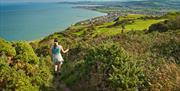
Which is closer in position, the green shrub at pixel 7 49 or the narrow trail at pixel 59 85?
the narrow trail at pixel 59 85

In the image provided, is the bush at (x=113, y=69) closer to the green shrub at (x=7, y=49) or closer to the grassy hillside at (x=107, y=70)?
the grassy hillside at (x=107, y=70)

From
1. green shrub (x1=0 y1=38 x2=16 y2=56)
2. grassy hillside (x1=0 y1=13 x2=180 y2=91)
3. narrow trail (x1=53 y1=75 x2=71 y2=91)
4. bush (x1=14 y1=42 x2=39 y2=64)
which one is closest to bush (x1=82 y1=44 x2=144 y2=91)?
grassy hillside (x1=0 y1=13 x2=180 y2=91)

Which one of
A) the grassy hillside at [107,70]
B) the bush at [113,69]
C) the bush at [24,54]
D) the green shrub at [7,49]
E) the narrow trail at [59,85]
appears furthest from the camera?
the green shrub at [7,49]

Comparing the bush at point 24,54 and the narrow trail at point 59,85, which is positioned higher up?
the bush at point 24,54

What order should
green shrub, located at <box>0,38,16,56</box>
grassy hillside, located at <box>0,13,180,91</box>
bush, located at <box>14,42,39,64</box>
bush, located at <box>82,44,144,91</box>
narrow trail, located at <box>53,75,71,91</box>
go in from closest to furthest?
grassy hillside, located at <box>0,13,180,91</box>, bush, located at <box>82,44,144,91</box>, narrow trail, located at <box>53,75,71,91</box>, bush, located at <box>14,42,39,64</box>, green shrub, located at <box>0,38,16,56</box>

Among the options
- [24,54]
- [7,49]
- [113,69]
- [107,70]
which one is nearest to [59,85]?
[24,54]

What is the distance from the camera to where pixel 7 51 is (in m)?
12.2

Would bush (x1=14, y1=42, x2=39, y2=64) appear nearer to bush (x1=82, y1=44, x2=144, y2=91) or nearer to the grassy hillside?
the grassy hillside

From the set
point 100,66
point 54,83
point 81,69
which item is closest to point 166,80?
point 100,66

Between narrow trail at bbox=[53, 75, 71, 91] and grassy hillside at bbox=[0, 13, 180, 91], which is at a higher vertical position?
grassy hillside at bbox=[0, 13, 180, 91]

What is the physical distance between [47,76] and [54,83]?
322 millimetres

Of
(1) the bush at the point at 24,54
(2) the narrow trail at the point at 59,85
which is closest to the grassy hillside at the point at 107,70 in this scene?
(1) the bush at the point at 24,54

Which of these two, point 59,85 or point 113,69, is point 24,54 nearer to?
point 59,85

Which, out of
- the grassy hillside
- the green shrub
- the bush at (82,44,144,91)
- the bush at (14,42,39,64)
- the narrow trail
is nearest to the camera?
the grassy hillside
